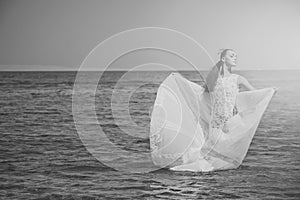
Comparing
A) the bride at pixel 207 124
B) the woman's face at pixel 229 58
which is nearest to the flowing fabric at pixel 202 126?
the bride at pixel 207 124

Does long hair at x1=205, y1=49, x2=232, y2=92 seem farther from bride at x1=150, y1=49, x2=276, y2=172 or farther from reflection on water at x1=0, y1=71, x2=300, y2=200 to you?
reflection on water at x1=0, y1=71, x2=300, y2=200

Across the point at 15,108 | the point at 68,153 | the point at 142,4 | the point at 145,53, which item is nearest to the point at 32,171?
the point at 68,153

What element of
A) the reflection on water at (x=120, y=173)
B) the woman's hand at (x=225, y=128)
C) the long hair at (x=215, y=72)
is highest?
the long hair at (x=215, y=72)

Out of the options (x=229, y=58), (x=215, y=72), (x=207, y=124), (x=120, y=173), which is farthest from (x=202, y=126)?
(x=120, y=173)

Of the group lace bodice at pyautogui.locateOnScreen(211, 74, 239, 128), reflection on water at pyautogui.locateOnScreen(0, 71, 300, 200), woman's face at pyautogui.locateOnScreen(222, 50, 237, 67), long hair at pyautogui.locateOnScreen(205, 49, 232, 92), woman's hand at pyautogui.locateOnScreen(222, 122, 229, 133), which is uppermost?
woman's face at pyautogui.locateOnScreen(222, 50, 237, 67)

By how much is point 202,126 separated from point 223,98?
0.30m

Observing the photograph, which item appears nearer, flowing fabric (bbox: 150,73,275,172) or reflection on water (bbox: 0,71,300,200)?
reflection on water (bbox: 0,71,300,200)

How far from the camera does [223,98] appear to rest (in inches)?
194

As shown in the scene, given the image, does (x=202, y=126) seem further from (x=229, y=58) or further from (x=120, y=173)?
(x=120, y=173)

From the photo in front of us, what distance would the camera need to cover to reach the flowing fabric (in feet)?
15.8

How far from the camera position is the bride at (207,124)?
4816 mm

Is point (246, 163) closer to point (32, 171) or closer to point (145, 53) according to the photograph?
point (145, 53)

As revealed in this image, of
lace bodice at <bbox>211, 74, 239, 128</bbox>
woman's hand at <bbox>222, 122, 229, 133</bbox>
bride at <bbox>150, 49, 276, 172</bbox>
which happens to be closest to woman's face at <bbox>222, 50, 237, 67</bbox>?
bride at <bbox>150, 49, 276, 172</bbox>

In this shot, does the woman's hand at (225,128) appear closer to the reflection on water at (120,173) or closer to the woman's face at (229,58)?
the reflection on water at (120,173)
